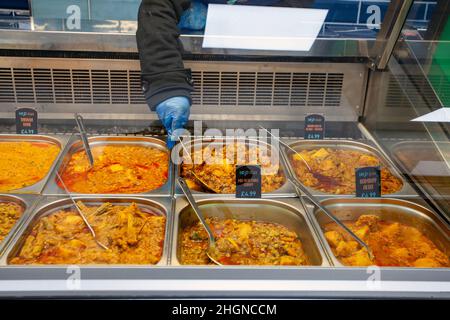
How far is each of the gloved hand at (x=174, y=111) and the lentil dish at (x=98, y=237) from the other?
1.86ft

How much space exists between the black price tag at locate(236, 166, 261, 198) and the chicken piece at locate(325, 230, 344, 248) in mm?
393

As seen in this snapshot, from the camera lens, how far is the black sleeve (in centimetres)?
244

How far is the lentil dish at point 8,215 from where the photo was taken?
2098mm

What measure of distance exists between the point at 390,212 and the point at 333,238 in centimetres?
48

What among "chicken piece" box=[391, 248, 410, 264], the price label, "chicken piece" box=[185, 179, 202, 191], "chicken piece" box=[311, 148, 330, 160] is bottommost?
"chicken piece" box=[391, 248, 410, 264]

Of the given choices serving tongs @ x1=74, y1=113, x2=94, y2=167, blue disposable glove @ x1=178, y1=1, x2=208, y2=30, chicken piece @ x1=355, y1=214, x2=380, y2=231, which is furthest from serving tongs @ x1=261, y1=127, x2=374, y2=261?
serving tongs @ x1=74, y1=113, x2=94, y2=167

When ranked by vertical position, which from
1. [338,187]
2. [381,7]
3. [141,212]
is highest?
[381,7]

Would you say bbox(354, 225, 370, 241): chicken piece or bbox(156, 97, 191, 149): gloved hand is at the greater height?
bbox(156, 97, 191, 149): gloved hand

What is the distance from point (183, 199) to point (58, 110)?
0.99m

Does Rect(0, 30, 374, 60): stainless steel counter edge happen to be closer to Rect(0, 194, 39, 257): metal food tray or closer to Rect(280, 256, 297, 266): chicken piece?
Rect(0, 194, 39, 257): metal food tray

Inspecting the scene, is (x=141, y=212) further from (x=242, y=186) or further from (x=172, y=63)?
(x=172, y=63)

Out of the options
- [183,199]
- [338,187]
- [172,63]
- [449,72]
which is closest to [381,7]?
[449,72]
